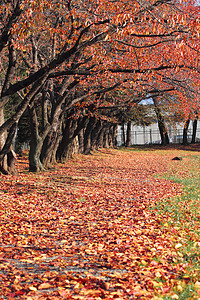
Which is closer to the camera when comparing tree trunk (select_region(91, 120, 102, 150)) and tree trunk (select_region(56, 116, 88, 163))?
tree trunk (select_region(56, 116, 88, 163))

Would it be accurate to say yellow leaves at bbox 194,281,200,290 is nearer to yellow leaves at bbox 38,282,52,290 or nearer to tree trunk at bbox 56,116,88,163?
yellow leaves at bbox 38,282,52,290

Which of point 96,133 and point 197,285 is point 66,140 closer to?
point 96,133

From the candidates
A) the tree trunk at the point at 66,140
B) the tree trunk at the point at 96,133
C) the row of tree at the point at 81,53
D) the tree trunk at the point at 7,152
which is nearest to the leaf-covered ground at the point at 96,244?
the tree trunk at the point at 7,152

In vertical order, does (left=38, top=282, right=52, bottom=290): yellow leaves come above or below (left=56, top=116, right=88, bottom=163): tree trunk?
below

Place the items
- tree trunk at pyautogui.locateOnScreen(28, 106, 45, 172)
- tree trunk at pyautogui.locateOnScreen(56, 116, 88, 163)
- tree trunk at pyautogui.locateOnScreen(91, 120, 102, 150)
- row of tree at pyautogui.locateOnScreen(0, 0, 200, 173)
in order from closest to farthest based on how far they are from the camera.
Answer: row of tree at pyautogui.locateOnScreen(0, 0, 200, 173) → tree trunk at pyautogui.locateOnScreen(28, 106, 45, 172) → tree trunk at pyautogui.locateOnScreen(56, 116, 88, 163) → tree trunk at pyautogui.locateOnScreen(91, 120, 102, 150)

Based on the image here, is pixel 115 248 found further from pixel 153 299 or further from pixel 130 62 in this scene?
pixel 130 62

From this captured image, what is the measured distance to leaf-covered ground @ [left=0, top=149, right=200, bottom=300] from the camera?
3.74 m

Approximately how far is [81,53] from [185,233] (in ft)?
24.9

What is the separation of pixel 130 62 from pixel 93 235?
28.0ft

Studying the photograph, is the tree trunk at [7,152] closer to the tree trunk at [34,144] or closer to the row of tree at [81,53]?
the row of tree at [81,53]

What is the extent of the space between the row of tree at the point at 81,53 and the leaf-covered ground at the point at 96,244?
3.38 meters

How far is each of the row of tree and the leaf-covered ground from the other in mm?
3377

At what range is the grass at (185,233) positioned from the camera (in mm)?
3660

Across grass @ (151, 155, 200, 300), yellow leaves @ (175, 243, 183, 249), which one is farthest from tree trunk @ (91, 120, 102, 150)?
yellow leaves @ (175, 243, 183, 249)
